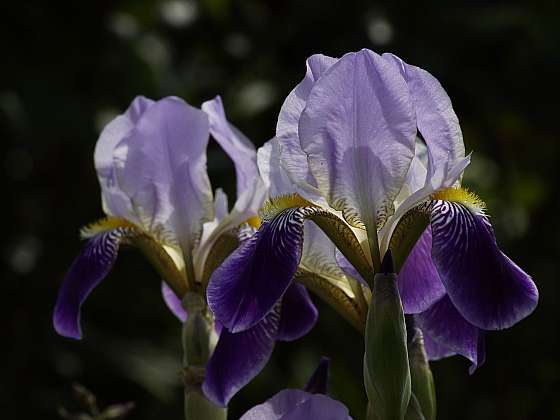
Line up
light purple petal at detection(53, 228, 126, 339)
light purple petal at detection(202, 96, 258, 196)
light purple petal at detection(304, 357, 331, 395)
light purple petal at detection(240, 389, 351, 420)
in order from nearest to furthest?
light purple petal at detection(240, 389, 351, 420) < light purple petal at detection(304, 357, 331, 395) < light purple petal at detection(53, 228, 126, 339) < light purple petal at detection(202, 96, 258, 196)

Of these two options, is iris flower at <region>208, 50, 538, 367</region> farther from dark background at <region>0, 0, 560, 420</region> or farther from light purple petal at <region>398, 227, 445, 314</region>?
dark background at <region>0, 0, 560, 420</region>

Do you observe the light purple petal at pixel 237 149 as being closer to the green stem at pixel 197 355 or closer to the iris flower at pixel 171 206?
the iris flower at pixel 171 206

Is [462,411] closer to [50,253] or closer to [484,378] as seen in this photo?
[484,378]

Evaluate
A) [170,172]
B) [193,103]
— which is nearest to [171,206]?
[170,172]

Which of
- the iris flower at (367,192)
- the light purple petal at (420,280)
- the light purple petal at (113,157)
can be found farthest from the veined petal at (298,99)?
the light purple petal at (113,157)

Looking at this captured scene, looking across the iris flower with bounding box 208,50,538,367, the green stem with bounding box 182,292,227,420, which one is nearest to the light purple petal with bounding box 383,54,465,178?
the iris flower with bounding box 208,50,538,367

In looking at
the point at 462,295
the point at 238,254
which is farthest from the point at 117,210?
the point at 462,295

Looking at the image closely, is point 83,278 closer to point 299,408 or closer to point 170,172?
point 170,172

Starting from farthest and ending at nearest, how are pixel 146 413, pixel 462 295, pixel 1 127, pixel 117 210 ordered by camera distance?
pixel 1 127 → pixel 146 413 → pixel 117 210 → pixel 462 295
